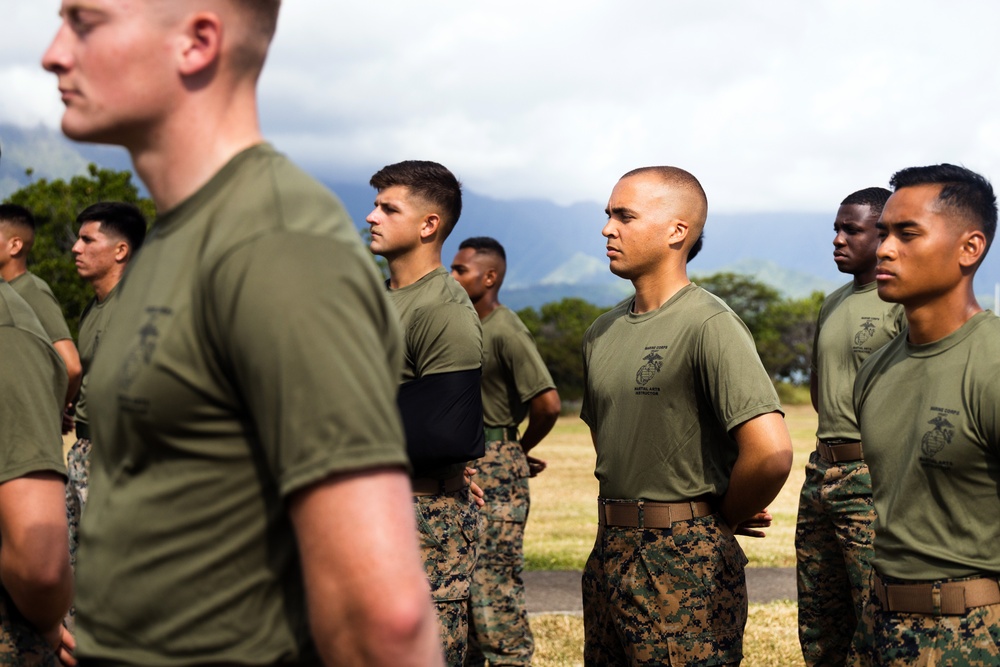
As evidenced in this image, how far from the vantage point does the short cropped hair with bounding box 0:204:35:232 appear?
30.7 ft

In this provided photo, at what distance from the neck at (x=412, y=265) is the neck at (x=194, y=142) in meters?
3.92

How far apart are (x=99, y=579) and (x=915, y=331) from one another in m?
3.21

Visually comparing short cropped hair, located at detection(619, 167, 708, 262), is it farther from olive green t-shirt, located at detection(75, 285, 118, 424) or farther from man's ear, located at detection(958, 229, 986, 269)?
olive green t-shirt, located at detection(75, 285, 118, 424)

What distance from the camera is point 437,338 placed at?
541 cm

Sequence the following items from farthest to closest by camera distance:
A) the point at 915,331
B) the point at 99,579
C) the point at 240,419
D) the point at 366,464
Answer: the point at 915,331 < the point at 99,579 < the point at 240,419 < the point at 366,464

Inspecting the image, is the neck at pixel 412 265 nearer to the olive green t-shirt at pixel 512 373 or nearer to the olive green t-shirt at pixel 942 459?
the olive green t-shirt at pixel 942 459

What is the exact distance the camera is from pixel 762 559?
1165 cm

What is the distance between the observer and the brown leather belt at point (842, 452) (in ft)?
21.8

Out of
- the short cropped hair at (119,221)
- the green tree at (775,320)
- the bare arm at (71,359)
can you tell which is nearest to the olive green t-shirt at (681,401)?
the short cropped hair at (119,221)

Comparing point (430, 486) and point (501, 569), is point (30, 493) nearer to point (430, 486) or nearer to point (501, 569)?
point (430, 486)

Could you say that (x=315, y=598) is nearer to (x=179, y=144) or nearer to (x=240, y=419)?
(x=240, y=419)

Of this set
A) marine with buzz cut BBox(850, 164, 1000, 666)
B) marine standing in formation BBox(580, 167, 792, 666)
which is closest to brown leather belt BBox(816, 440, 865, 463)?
marine standing in formation BBox(580, 167, 792, 666)

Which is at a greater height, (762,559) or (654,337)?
(654,337)

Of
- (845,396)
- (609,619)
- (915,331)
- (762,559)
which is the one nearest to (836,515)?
(845,396)
